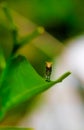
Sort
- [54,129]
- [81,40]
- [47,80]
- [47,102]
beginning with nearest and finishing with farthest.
→ [47,80] < [54,129] < [47,102] < [81,40]

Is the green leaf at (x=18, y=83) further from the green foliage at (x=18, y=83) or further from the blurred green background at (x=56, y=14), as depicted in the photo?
the blurred green background at (x=56, y=14)

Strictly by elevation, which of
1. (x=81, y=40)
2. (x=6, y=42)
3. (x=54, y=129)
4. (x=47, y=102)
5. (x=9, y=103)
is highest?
(x=81, y=40)

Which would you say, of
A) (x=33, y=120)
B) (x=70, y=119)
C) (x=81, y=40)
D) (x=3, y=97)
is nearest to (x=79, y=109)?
(x=70, y=119)

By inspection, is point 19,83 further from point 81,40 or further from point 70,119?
point 81,40

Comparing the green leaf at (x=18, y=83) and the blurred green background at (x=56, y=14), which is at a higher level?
the blurred green background at (x=56, y=14)

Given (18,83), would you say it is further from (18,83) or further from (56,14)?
(56,14)

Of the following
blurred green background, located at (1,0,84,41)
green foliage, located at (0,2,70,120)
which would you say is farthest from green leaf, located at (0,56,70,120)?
blurred green background, located at (1,0,84,41)

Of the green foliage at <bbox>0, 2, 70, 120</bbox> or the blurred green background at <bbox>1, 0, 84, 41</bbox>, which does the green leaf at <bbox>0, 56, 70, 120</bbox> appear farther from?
the blurred green background at <bbox>1, 0, 84, 41</bbox>

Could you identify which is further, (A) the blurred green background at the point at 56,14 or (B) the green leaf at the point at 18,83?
(A) the blurred green background at the point at 56,14

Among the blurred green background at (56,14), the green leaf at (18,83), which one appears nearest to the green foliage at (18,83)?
the green leaf at (18,83)
